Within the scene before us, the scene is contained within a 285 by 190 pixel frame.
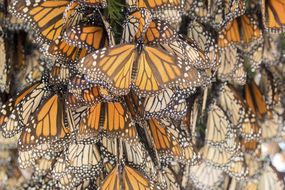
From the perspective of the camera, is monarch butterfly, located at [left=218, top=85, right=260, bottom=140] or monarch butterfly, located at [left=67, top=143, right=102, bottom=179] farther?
monarch butterfly, located at [left=218, top=85, right=260, bottom=140]

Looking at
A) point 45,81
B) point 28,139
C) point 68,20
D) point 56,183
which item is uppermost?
point 68,20

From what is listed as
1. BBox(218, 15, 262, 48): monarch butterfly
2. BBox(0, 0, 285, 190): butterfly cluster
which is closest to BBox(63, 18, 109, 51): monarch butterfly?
BBox(0, 0, 285, 190): butterfly cluster

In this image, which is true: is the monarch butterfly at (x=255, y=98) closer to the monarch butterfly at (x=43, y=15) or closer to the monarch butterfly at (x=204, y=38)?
the monarch butterfly at (x=204, y=38)

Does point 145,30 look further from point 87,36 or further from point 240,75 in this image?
point 240,75

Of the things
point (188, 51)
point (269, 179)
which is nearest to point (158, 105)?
point (188, 51)

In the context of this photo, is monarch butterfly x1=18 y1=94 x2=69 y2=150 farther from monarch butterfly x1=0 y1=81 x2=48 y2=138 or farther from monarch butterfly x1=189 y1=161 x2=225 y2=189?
monarch butterfly x1=189 y1=161 x2=225 y2=189

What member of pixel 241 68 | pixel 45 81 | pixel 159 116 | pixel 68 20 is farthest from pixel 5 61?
pixel 241 68

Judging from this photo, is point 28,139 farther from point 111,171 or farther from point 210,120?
point 210,120
